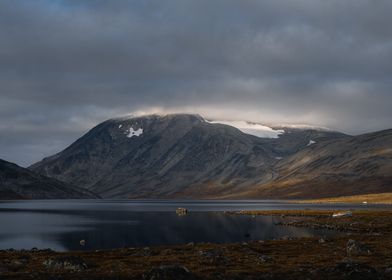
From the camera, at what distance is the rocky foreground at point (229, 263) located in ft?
144

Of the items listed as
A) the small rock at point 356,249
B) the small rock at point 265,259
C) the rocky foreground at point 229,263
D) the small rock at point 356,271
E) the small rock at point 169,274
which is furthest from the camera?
the small rock at point 356,249

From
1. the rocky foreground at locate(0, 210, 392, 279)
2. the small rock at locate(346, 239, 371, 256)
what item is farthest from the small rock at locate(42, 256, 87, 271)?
the small rock at locate(346, 239, 371, 256)

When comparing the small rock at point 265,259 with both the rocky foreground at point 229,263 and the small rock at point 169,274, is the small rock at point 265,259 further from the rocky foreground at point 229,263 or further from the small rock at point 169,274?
the small rock at point 169,274

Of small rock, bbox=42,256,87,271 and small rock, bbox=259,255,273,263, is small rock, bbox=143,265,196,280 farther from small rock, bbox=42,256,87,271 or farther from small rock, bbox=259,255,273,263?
small rock, bbox=259,255,273,263

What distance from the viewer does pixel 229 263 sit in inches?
2159

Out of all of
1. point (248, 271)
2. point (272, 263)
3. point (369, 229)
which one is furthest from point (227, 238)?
point (248, 271)

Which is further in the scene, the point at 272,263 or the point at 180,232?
the point at 180,232

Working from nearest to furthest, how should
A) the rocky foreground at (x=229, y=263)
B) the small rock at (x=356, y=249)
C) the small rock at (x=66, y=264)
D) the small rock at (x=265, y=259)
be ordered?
the rocky foreground at (x=229, y=263)
the small rock at (x=66, y=264)
the small rock at (x=265, y=259)
the small rock at (x=356, y=249)

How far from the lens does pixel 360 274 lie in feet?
137

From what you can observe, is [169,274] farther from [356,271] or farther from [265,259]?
[265,259]

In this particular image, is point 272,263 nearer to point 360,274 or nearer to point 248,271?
point 248,271

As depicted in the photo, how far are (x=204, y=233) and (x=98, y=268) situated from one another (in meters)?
→ 62.4

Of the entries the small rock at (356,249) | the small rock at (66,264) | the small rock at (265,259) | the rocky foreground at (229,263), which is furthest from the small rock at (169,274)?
the small rock at (356,249)

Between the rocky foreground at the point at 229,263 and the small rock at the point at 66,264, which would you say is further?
the small rock at the point at 66,264
